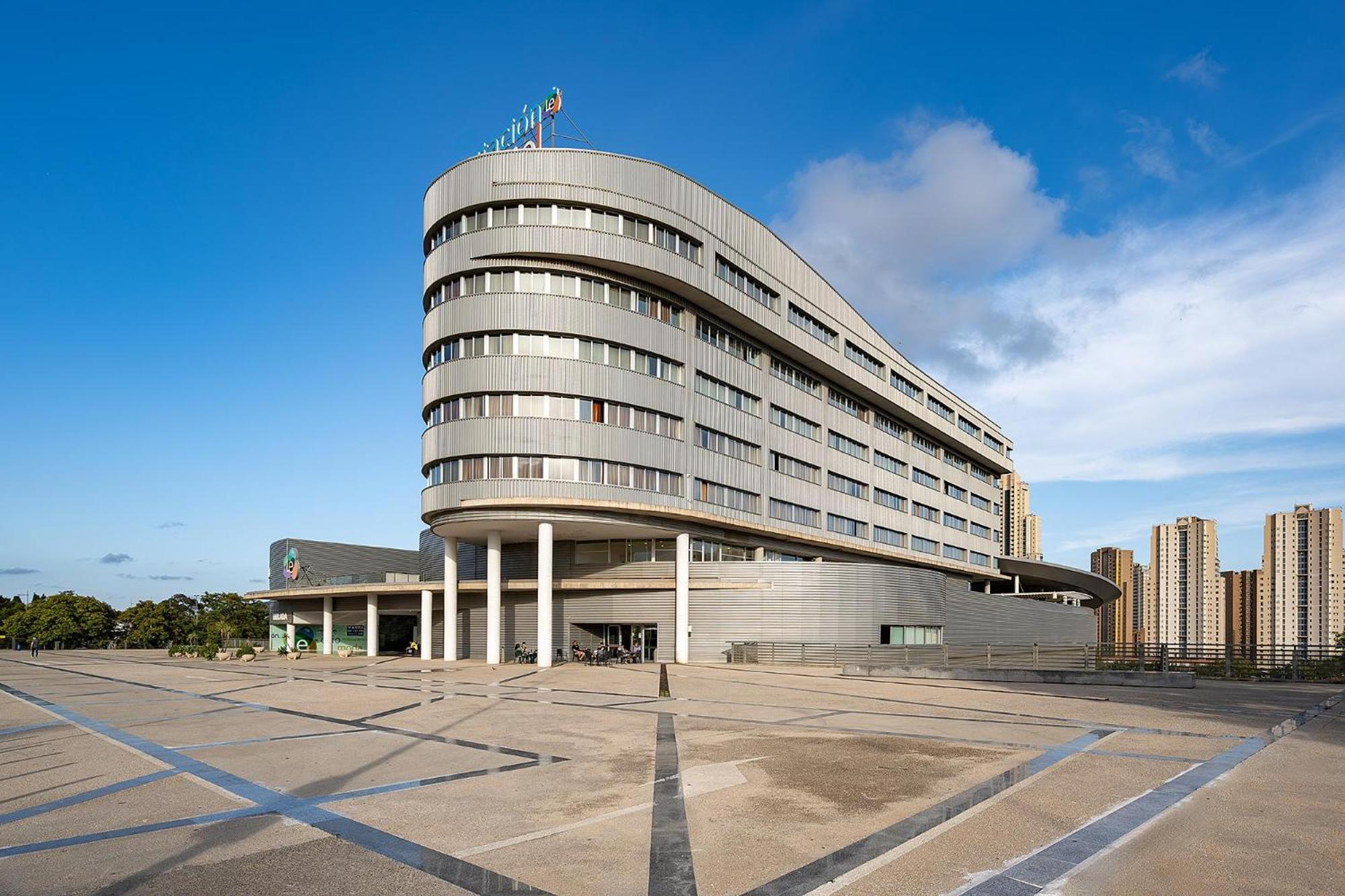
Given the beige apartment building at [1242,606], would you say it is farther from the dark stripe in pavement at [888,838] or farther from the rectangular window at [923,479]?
the dark stripe in pavement at [888,838]

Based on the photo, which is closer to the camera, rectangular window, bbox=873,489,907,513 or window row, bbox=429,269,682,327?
window row, bbox=429,269,682,327

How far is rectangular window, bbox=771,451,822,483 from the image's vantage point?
60.8 metres

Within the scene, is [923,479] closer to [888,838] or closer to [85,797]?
[888,838]

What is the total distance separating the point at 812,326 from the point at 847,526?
52.0 feet

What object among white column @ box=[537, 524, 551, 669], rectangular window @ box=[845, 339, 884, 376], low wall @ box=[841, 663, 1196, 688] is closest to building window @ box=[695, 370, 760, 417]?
rectangular window @ box=[845, 339, 884, 376]

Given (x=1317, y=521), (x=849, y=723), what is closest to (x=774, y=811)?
(x=849, y=723)

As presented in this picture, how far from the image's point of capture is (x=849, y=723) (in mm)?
20562

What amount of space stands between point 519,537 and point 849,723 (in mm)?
34919

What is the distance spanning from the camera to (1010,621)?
247 ft

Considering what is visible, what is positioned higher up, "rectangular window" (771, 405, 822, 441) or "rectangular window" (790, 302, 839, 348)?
"rectangular window" (790, 302, 839, 348)

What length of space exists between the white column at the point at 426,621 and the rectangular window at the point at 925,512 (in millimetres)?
44173

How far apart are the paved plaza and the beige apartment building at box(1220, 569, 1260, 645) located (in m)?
190

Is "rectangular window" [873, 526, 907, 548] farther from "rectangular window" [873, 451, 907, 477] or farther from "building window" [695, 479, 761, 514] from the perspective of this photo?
"building window" [695, 479, 761, 514]

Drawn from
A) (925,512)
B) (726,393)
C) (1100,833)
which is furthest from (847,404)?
(1100,833)
